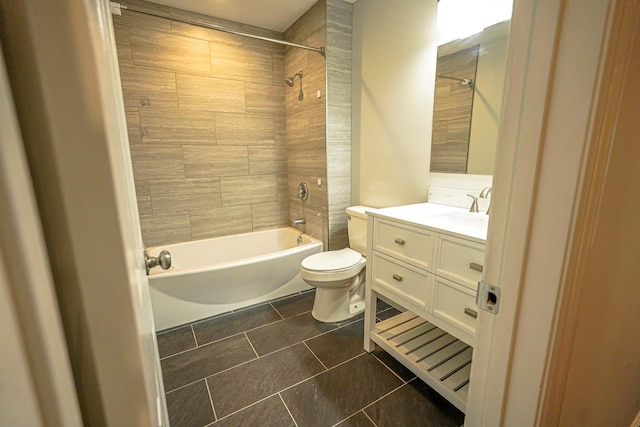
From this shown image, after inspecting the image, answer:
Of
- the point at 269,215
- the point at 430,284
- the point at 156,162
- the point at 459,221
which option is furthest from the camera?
the point at 269,215

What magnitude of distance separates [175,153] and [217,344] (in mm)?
1844

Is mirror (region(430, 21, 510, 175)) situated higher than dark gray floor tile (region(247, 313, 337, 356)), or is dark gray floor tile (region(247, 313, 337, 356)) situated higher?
mirror (region(430, 21, 510, 175))

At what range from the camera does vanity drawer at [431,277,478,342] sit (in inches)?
49.0

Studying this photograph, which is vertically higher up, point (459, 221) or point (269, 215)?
point (459, 221)

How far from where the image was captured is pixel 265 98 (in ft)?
10.1

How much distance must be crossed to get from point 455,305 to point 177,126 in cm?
279

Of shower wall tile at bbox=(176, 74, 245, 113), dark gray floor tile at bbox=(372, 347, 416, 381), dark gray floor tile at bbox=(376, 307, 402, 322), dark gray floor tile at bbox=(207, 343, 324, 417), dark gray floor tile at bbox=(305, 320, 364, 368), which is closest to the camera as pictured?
dark gray floor tile at bbox=(207, 343, 324, 417)

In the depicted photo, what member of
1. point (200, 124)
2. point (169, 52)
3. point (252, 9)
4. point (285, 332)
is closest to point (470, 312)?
point (285, 332)

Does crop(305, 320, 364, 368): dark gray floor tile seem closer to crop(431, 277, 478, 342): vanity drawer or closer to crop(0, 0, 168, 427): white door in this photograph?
crop(431, 277, 478, 342): vanity drawer

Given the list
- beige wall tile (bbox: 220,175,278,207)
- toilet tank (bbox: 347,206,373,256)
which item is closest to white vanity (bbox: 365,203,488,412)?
toilet tank (bbox: 347,206,373,256)

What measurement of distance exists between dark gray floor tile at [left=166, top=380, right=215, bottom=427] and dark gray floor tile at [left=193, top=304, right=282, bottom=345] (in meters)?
0.45

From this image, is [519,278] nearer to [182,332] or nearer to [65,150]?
[65,150]

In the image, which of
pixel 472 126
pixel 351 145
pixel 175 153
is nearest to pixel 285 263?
pixel 351 145

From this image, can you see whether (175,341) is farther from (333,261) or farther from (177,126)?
(177,126)
